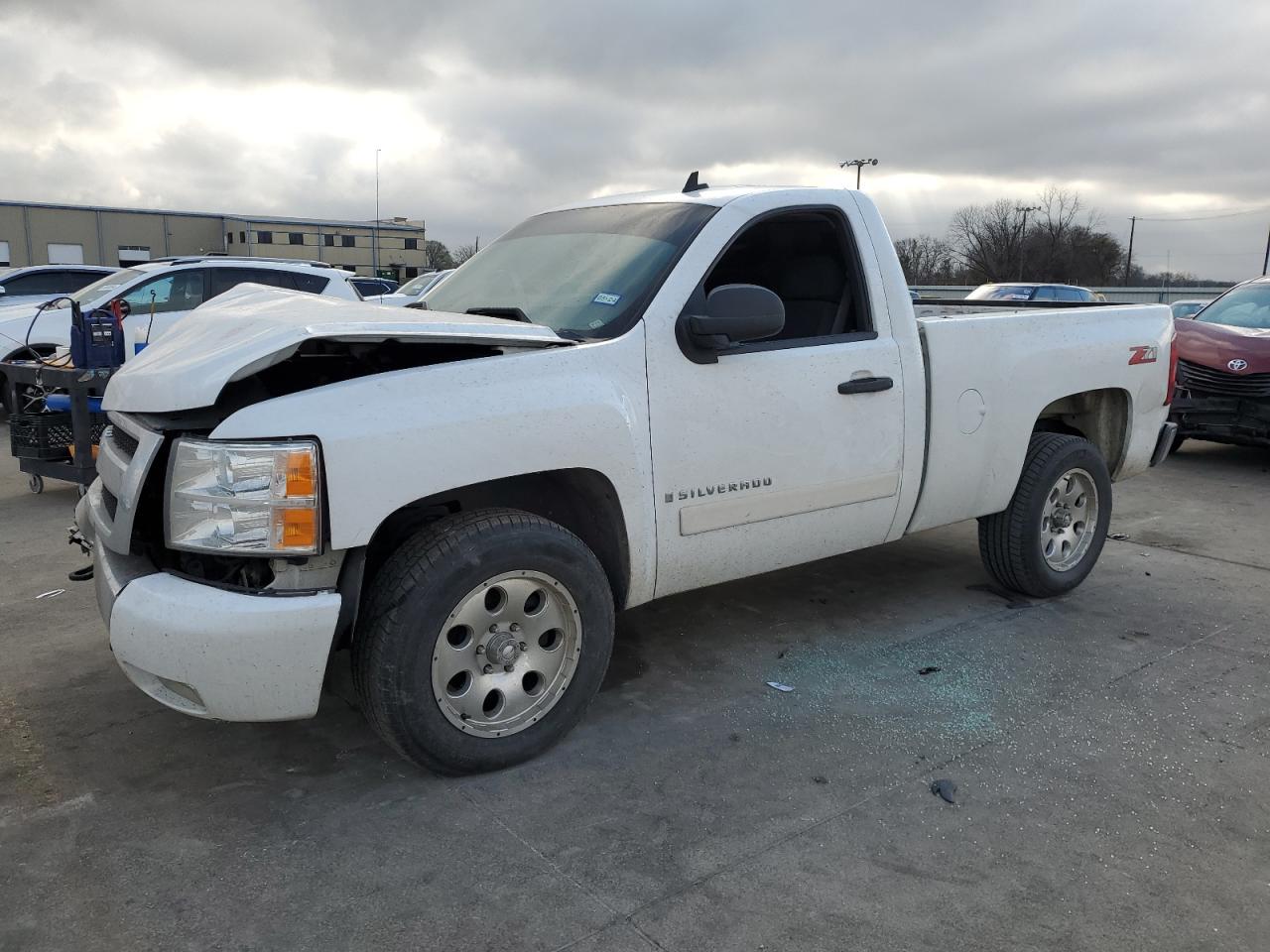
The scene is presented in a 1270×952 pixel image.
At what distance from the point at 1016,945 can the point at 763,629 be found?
7.65 ft

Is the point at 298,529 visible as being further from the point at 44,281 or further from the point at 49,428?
the point at 44,281

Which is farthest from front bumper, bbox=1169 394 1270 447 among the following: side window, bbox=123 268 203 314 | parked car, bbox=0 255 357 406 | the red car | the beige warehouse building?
the beige warehouse building

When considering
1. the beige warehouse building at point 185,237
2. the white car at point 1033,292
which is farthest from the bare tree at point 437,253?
the white car at point 1033,292

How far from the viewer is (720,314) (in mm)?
3527

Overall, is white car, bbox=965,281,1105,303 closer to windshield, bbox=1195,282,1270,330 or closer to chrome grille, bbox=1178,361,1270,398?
windshield, bbox=1195,282,1270,330

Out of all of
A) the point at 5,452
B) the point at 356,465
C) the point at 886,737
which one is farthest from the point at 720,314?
the point at 5,452

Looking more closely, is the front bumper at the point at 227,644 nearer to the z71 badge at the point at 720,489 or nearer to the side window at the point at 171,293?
the z71 badge at the point at 720,489

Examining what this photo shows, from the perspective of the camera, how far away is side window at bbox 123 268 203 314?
1068 cm

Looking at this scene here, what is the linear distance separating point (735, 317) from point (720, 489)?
64cm

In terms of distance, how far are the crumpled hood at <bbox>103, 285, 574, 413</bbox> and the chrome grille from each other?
8.08 meters

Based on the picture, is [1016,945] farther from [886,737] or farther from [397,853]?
[397,853]

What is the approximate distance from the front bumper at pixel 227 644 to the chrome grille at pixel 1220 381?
898 centimetres

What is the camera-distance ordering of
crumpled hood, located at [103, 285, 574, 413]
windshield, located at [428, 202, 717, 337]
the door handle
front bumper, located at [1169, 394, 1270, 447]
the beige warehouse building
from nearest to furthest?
crumpled hood, located at [103, 285, 574, 413], windshield, located at [428, 202, 717, 337], the door handle, front bumper, located at [1169, 394, 1270, 447], the beige warehouse building

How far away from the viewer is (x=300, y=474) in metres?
2.83
